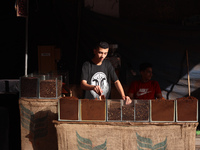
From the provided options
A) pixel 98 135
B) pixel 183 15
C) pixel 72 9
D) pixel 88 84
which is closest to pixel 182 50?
pixel 183 15

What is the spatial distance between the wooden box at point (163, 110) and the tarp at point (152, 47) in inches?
81.5

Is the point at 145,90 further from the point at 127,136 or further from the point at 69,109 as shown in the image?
the point at 69,109

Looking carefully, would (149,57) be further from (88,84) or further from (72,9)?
(88,84)

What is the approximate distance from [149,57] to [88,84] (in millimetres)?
2071

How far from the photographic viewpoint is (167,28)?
5113 mm

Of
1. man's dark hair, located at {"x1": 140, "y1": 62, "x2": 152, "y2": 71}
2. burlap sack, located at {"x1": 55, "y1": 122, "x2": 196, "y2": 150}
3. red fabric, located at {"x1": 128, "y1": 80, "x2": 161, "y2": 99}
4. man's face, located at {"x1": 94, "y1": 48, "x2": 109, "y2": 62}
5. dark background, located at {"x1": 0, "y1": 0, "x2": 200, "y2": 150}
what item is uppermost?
dark background, located at {"x1": 0, "y1": 0, "x2": 200, "y2": 150}

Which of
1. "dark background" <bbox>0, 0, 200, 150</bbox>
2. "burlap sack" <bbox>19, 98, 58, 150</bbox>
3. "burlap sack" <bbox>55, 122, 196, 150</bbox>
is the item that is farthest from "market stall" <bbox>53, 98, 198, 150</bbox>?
"dark background" <bbox>0, 0, 200, 150</bbox>

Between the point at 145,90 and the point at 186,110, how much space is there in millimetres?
912

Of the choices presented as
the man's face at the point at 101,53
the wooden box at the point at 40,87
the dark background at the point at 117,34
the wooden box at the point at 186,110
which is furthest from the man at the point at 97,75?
the dark background at the point at 117,34

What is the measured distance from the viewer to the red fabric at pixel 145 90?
3887mm

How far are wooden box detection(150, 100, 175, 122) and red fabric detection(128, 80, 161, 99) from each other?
835 millimetres

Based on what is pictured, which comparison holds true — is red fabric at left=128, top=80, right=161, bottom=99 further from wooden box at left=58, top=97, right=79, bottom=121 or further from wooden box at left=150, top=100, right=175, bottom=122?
wooden box at left=58, top=97, right=79, bottom=121

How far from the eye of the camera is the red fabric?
3.89 metres

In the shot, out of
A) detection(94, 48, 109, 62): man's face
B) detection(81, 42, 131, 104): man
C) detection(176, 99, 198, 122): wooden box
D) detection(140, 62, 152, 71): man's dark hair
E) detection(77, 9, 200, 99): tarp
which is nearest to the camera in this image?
detection(176, 99, 198, 122): wooden box
